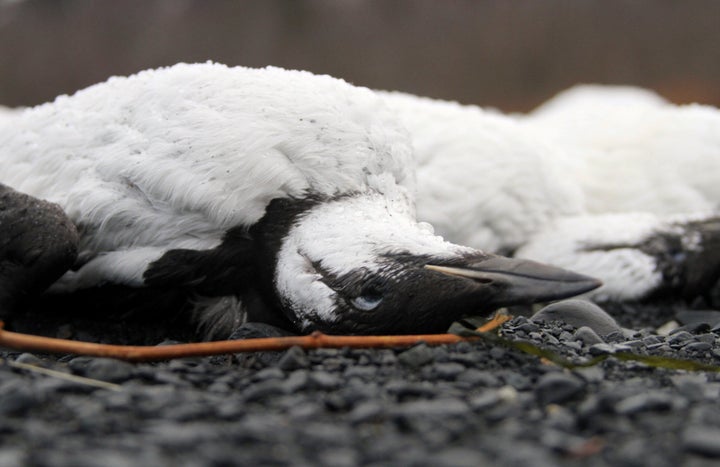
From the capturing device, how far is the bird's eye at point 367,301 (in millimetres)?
2074

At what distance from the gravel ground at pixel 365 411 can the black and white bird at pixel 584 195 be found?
5.75 feet

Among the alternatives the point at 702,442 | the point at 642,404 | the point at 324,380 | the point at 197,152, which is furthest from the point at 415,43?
the point at 702,442

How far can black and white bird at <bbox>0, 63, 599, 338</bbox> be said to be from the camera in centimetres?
206

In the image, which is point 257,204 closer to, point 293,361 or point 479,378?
point 293,361

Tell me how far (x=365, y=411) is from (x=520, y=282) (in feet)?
1.99

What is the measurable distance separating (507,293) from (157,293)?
41.5 inches

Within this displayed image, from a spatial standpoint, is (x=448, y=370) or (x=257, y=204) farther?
(x=257, y=204)

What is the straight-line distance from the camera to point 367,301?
2086mm

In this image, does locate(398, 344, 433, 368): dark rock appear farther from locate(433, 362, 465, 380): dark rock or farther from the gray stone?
the gray stone

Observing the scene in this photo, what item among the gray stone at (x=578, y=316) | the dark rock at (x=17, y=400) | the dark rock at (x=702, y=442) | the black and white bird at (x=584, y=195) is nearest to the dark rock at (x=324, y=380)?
the dark rock at (x=17, y=400)

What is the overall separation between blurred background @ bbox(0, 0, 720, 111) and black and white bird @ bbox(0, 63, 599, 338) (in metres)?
7.44

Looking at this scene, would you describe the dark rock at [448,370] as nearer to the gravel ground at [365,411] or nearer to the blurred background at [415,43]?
the gravel ground at [365,411]

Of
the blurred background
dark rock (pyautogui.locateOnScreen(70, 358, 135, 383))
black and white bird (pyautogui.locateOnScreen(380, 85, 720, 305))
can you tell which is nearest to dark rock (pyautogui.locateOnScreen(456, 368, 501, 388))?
dark rock (pyautogui.locateOnScreen(70, 358, 135, 383))

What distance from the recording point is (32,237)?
2.37m
